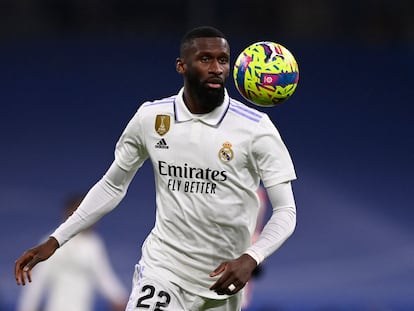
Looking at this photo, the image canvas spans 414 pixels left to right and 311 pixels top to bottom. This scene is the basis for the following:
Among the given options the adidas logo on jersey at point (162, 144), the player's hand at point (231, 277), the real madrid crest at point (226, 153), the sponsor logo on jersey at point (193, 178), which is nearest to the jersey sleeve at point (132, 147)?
the adidas logo on jersey at point (162, 144)

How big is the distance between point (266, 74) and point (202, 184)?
2.19 feet

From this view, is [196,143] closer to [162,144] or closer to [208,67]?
[162,144]

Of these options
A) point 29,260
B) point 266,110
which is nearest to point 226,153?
point 29,260

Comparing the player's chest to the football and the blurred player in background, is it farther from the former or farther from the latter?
the blurred player in background

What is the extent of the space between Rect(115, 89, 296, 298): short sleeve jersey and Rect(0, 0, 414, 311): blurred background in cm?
638

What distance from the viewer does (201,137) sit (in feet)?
21.2

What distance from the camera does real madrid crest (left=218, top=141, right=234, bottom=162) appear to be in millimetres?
6359

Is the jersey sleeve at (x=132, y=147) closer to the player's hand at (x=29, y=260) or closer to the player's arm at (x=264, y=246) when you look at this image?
the player's hand at (x=29, y=260)

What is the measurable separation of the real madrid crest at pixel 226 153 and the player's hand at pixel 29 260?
1077mm

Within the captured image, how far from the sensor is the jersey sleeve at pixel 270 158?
6207mm

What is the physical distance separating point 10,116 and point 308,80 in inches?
144

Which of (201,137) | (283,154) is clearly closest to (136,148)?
(201,137)

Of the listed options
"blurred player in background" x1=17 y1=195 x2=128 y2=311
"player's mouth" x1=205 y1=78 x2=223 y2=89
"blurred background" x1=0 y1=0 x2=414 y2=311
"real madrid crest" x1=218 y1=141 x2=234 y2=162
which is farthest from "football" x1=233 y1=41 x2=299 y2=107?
"blurred background" x1=0 y1=0 x2=414 y2=311

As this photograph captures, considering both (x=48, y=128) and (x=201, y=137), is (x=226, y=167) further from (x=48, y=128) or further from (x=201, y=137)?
(x=48, y=128)
